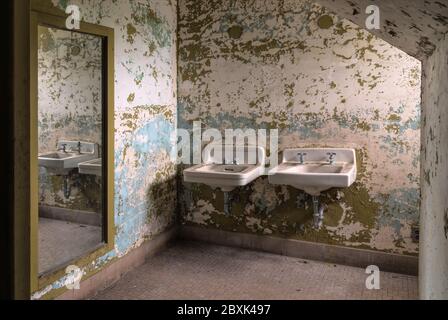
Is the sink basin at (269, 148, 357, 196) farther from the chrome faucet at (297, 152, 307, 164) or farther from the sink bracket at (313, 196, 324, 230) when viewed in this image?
the sink bracket at (313, 196, 324, 230)

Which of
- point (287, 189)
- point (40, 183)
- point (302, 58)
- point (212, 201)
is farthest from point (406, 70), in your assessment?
point (40, 183)

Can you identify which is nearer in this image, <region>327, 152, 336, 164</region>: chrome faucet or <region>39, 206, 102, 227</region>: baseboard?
<region>39, 206, 102, 227</region>: baseboard

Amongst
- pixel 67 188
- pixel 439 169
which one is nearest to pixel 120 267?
pixel 67 188

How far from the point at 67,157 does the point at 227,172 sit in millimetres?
1118

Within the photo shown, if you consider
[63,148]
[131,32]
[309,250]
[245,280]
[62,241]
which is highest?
[131,32]

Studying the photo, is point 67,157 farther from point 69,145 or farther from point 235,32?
point 235,32

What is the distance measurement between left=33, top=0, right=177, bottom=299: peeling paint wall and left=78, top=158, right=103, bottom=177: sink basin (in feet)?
A: 0.41

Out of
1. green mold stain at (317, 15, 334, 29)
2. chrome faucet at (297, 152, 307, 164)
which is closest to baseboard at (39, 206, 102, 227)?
chrome faucet at (297, 152, 307, 164)

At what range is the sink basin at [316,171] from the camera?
8.57 feet

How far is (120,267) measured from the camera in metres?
2.82

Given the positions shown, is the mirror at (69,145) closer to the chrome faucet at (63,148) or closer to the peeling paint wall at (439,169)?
the chrome faucet at (63,148)

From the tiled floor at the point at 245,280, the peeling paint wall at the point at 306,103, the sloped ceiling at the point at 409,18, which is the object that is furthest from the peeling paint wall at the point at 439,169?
the peeling paint wall at the point at 306,103

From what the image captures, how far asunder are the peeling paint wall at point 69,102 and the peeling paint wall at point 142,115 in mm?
152

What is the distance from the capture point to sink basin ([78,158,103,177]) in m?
2.63
